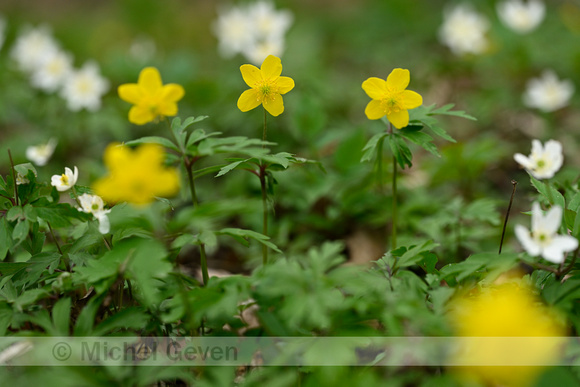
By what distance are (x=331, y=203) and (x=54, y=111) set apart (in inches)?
101

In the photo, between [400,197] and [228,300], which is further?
[400,197]

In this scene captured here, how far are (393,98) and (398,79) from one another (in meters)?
0.07

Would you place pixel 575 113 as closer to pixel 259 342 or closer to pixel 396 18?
pixel 396 18

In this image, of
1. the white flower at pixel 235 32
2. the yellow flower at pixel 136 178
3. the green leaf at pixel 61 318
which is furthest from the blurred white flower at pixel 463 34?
the green leaf at pixel 61 318

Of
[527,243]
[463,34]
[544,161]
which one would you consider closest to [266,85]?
[527,243]

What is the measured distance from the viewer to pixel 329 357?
129 centimetres

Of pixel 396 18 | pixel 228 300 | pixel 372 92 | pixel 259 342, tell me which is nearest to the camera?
pixel 228 300

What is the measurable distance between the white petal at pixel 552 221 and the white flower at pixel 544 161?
54cm

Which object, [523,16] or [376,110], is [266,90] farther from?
[523,16]

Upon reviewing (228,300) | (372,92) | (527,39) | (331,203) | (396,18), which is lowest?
(228,300)

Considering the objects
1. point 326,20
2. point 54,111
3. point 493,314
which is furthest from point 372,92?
point 326,20

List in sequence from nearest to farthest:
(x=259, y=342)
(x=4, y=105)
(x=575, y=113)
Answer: (x=259, y=342) → (x=4, y=105) → (x=575, y=113)

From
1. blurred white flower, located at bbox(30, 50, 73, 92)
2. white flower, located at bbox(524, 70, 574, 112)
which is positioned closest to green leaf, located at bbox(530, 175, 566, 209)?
white flower, located at bbox(524, 70, 574, 112)

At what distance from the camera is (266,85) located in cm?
179
